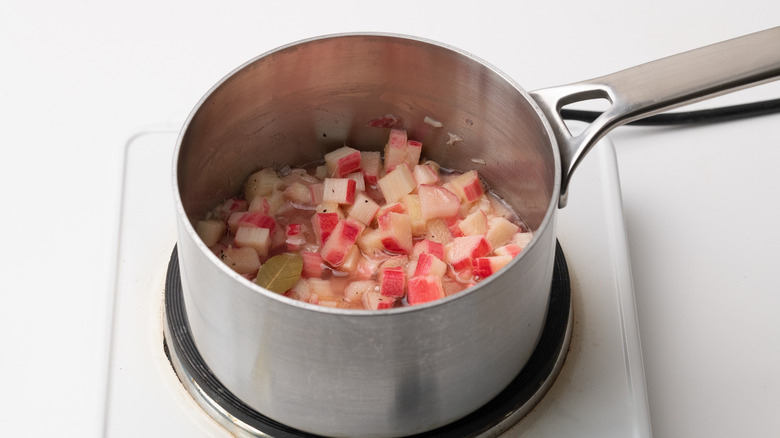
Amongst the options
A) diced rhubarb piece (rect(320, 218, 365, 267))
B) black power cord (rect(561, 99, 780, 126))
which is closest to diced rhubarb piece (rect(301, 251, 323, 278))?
diced rhubarb piece (rect(320, 218, 365, 267))

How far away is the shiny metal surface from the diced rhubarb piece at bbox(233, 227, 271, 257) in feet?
0.18

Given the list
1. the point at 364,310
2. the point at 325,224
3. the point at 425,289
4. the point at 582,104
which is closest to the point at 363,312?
the point at 364,310

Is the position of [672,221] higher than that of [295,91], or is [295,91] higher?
[295,91]

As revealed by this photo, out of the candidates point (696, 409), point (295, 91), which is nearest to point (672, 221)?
point (696, 409)

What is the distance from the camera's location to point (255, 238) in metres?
1.09

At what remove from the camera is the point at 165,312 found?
1.07m

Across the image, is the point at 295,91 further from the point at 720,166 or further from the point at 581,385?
the point at 720,166

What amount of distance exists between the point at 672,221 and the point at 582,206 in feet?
0.50

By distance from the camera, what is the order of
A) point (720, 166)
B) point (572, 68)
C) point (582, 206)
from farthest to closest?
point (572, 68) < point (720, 166) < point (582, 206)

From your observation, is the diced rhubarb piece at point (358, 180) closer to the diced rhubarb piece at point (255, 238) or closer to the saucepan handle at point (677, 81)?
the diced rhubarb piece at point (255, 238)

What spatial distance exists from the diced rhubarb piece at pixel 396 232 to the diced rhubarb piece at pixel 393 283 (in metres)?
0.05

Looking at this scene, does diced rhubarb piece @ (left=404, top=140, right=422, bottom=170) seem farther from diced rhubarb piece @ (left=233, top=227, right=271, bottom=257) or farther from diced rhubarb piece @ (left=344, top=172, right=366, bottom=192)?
diced rhubarb piece @ (left=233, top=227, right=271, bottom=257)

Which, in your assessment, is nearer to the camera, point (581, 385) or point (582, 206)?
point (581, 385)

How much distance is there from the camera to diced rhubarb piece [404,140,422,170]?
1193mm
